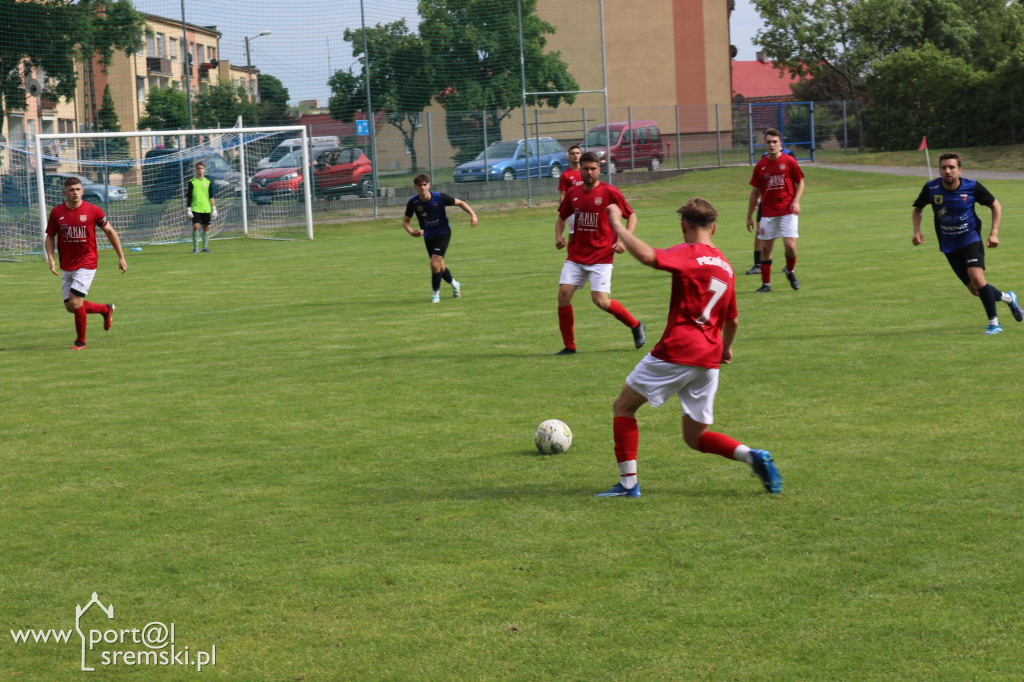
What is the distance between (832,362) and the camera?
11336mm

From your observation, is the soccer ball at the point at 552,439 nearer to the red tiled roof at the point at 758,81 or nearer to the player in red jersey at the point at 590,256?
the player in red jersey at the point at 590,256

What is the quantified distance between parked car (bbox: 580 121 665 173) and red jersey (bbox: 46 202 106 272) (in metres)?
32.4

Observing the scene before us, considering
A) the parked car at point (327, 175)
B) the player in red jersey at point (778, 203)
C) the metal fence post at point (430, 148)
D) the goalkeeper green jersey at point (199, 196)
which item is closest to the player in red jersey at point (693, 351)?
the player in red jersey at point (778, 203)

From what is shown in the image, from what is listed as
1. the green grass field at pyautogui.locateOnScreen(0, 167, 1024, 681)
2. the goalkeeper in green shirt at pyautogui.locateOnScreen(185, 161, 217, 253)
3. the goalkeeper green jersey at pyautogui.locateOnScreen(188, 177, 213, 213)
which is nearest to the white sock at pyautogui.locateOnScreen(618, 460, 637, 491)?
the green grass field at pyautogui.locateOnScreen(0, 167, 1024, 681)

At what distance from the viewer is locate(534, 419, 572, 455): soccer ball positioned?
831cm

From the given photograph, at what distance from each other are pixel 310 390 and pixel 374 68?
30896 mm

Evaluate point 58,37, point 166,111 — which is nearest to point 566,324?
point 58,37

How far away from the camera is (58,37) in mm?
38969

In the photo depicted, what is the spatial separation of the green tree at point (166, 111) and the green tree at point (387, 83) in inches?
210

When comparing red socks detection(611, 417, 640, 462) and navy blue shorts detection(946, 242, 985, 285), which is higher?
navy blue shorts detection(946, 242, 985, 285)

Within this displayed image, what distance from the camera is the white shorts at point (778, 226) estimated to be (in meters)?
17.0

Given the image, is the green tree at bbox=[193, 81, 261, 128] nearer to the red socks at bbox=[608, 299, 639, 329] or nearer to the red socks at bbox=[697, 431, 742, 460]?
the red socks at bbox=[608, 299, 639, 329]

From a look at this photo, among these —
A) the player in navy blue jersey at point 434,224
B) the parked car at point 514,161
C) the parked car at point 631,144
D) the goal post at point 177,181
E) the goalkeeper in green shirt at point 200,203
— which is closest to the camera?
the player in navy blue jersey at point 434,224

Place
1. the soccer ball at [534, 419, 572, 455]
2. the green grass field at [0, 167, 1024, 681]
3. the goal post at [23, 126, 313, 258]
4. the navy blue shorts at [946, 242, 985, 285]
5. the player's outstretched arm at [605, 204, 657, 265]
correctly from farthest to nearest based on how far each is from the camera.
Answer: the goal post at [23, 126, 313, 258] < the navy blue shorts at [946, 242, 985, 285] < the soccer ball at [534, 419, 572, 455] < the player's outstretched arm at [605, 204, 657, 265] < the green grass field at [0, 167, 1024, 681]
